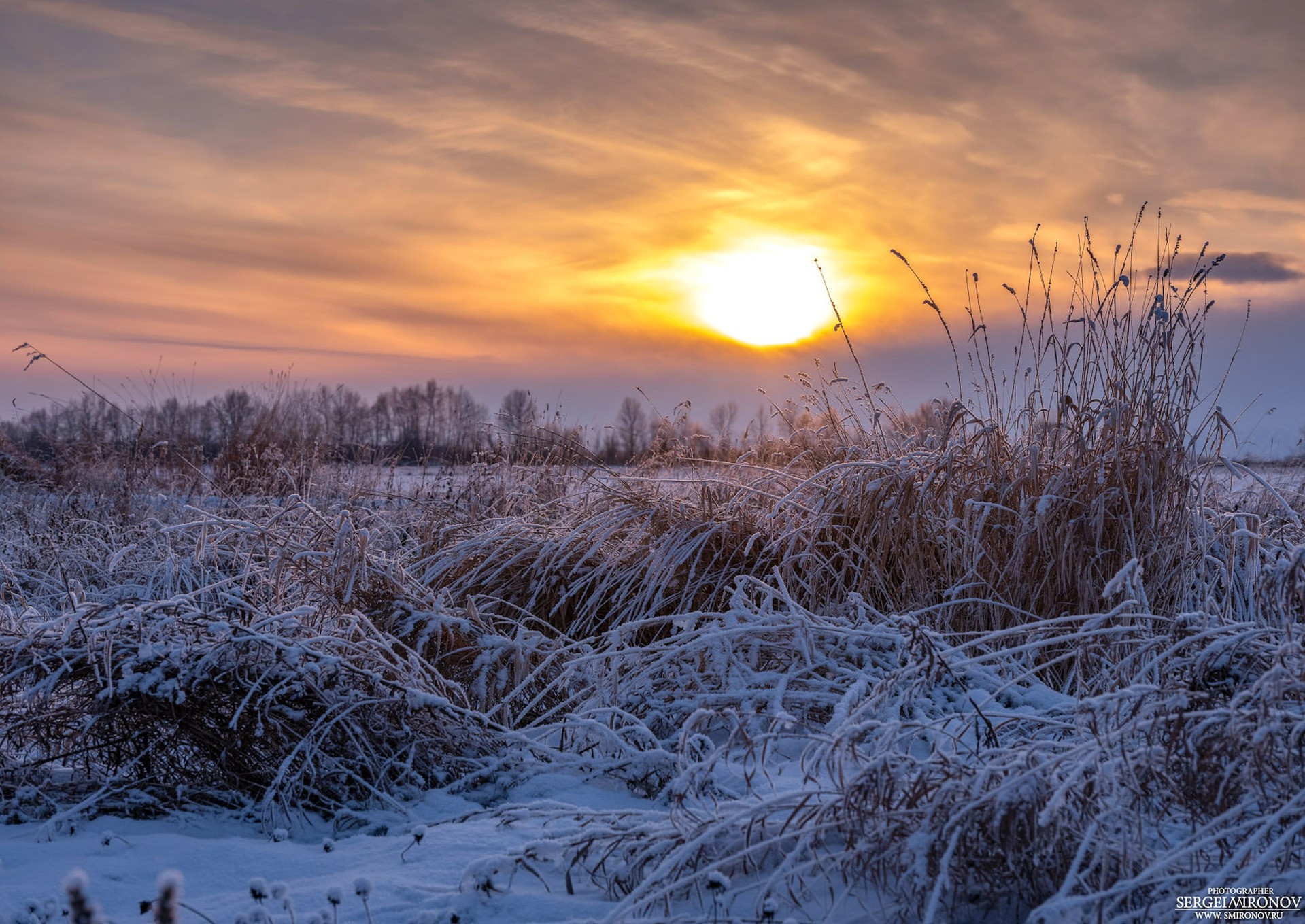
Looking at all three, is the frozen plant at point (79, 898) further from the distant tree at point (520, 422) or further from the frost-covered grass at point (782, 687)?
the distant tree at point (520, 422)

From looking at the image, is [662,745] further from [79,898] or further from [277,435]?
[277,435]

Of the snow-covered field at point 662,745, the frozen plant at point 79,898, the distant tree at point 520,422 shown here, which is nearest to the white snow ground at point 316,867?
the snow-covered field at point 662,745

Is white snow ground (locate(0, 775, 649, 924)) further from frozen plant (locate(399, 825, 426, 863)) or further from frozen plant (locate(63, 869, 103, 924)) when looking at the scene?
frozen plant (locate(63, 869, 103, 924))

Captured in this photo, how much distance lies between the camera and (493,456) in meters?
8.07

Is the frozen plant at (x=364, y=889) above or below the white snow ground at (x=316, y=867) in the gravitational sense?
above

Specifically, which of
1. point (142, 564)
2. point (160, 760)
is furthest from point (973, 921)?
point (142, 564)

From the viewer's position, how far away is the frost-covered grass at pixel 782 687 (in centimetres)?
168

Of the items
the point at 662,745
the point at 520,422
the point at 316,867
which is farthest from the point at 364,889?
the point at 520,422

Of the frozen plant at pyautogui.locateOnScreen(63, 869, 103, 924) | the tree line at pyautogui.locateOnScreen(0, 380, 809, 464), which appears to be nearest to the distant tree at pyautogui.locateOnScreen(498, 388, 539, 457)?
the tree line at pyautogui.locateOnScreen(0, 380, 809, 464)

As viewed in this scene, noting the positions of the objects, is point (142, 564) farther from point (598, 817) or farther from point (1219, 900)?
point (1219, 900)

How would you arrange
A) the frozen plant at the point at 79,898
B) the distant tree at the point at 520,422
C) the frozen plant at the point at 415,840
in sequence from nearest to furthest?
1. the frozen plant at the point at 79,898
2. the frozen plant at the point at 415,840
3. the distant tree at the point at 520,422

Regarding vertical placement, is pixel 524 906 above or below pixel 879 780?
below

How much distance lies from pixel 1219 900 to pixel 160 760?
99.3 inches

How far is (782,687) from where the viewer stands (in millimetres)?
2801
